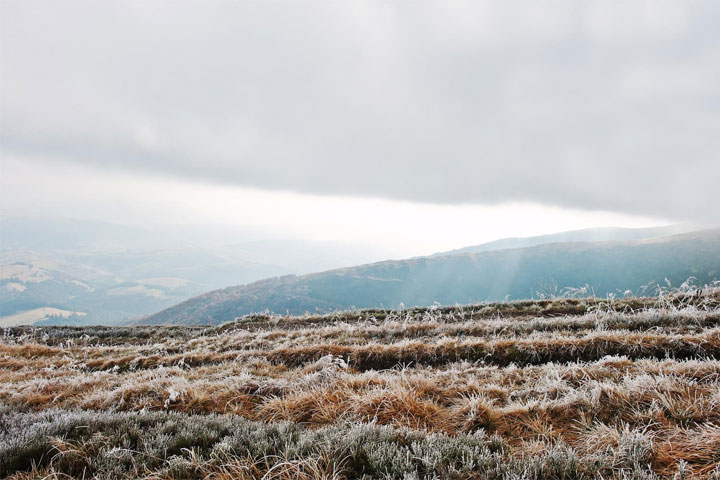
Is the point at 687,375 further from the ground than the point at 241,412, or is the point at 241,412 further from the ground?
the point at 687,375

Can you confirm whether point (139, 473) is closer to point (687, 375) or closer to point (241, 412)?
point (241, 412)

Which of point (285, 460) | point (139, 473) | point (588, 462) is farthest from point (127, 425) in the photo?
point (588, 462)

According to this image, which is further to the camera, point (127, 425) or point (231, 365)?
point (231, 365)

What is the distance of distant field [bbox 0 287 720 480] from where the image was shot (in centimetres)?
369

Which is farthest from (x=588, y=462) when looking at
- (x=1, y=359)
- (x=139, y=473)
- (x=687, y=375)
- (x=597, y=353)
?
(x=1, y=359)

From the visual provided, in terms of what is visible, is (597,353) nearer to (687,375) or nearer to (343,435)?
(687,375)

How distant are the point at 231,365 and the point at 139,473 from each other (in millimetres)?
6350

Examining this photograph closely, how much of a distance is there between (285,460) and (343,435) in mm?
833

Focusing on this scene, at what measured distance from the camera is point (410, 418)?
5.23m

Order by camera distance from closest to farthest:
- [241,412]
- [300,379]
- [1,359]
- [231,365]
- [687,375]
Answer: [687,375] < [241,412] < [300,379] < [231,365] < [1,359]

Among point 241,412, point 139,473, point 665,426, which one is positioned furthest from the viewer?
point 241,412

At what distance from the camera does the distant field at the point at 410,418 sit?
3688 mm

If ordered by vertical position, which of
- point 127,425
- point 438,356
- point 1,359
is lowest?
point 1,359

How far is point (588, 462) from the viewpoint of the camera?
3629mm
